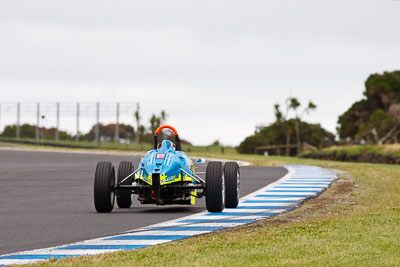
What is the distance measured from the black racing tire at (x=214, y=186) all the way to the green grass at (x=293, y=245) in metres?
1.23

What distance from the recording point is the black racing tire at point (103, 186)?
13.2m

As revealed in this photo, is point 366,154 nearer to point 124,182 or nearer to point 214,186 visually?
point 124,182

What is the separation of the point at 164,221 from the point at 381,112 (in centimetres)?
7176

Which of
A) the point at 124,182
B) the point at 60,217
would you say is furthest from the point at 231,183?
the point at 60,217

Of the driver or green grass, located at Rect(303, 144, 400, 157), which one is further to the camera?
green grass, located at Rect(303, 144, 400, 157)

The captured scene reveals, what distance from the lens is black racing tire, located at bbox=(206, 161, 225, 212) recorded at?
13055 millimetres

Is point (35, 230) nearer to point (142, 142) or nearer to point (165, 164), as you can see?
point (165, 164)

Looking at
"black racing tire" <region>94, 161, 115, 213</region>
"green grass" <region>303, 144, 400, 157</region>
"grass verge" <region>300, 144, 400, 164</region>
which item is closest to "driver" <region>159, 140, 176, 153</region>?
"black racing tire" <region>94, 161, 115, 213</region>

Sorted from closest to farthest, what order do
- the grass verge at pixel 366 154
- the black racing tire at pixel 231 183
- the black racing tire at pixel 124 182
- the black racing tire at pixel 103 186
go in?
the black racing tire at pixel 103 186 < the black racing tire at pixel 231 183 < the black racing tire at pixel 124 182 < the grass verge at pixel 366 154

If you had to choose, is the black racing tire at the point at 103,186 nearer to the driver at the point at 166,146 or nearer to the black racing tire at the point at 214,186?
the driver at the point at 166,146

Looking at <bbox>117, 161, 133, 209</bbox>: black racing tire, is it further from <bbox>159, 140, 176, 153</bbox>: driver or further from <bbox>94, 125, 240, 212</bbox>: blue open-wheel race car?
<bbox>159, 140, 176, 153</bbox>: driver

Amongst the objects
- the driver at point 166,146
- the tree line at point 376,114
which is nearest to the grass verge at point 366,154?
the tree line at point 376,114

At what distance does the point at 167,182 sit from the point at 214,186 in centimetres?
87

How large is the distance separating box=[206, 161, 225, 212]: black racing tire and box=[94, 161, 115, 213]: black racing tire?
1853mm
